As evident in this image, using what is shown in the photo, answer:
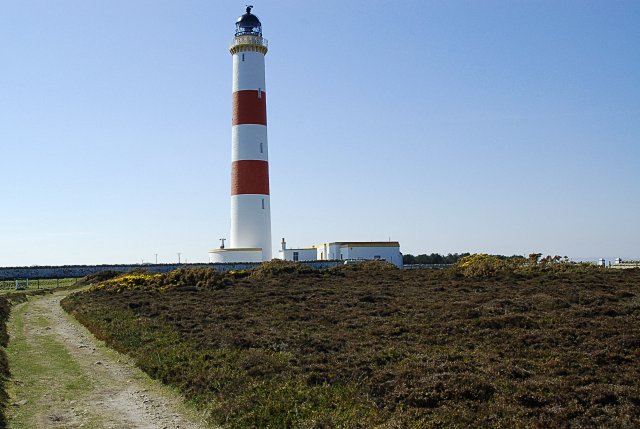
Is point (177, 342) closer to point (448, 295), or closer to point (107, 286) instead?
point (448, 295)

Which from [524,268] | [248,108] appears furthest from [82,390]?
[248,108]

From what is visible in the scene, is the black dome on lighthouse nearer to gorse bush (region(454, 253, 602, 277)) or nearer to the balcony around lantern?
the balcony around lantern

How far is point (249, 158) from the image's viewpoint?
1854 inches

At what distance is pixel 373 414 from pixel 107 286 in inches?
1187

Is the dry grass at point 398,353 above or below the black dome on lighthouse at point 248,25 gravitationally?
below

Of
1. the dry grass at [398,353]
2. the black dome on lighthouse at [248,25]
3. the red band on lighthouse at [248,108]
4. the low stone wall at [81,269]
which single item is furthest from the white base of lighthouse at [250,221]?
the dry grass at [398,353]

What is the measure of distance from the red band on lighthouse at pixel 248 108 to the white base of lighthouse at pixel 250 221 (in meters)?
5.72

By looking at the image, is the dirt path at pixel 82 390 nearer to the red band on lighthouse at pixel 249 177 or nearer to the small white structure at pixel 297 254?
the red band on lighthouse at pixel 249 177

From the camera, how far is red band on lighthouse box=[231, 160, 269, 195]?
155 ft

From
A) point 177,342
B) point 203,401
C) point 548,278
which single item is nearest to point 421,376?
point 203,401

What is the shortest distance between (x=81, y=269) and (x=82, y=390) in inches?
1617

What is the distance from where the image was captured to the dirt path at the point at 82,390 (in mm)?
11711

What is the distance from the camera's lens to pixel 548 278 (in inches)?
1293

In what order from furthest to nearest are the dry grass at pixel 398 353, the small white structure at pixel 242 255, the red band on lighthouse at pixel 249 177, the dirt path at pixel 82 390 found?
the small white structure at pixel 242 255 → the red band on lighthouse at pixel 249 177 → the dirt path at pixel 82 390 → the dry grass at pixel 398 353
